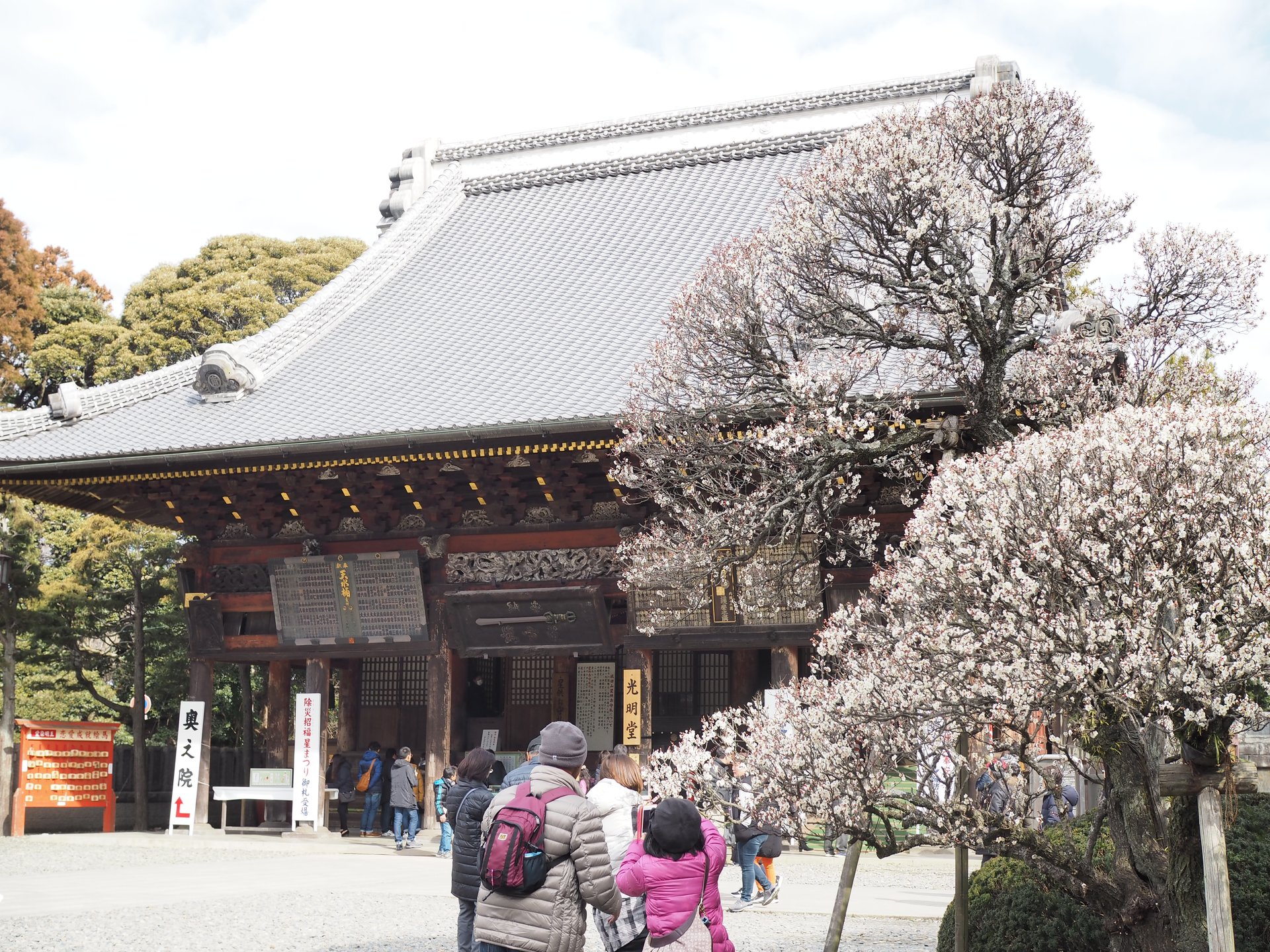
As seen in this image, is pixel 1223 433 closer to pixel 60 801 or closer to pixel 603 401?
pixel 603 401

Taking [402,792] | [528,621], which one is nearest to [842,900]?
[528,621]

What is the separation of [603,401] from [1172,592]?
9568 millimetres

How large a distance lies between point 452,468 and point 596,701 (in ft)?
16.9

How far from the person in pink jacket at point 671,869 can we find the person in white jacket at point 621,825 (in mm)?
155

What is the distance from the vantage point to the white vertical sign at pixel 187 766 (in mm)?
17047

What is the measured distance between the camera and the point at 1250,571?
17.8 ft

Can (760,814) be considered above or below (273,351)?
below

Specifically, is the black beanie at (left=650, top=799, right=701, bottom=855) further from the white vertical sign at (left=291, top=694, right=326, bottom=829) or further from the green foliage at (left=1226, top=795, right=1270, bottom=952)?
the white vertical sign at (left=291, top=694, right=326, bottom=829)

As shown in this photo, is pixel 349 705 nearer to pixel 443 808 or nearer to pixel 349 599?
pixel 349 599

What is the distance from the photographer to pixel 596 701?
19156 millimetres

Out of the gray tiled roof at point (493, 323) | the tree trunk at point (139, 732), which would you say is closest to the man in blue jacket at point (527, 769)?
the gray tiled roof at point (493, 323)

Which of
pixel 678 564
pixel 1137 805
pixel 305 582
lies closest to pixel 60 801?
pixel 305 582

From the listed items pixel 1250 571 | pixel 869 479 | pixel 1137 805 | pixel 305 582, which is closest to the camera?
pixel 1250 571

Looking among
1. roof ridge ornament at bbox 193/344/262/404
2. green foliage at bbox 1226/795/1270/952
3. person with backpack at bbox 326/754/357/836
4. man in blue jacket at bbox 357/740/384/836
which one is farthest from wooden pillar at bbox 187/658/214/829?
→ green foliage at bbox 1226/795/1270/952
